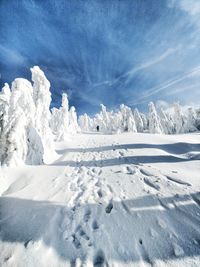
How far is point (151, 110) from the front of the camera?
47.2m

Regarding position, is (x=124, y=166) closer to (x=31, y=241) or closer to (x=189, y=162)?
(x=189, y=162)

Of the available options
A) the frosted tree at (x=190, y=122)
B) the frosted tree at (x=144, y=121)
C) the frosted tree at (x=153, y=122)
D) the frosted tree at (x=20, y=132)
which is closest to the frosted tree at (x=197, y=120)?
the frosted tree at (x=190, y=122)

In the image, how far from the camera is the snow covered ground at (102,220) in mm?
2787

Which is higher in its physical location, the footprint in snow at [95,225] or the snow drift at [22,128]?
the snow drift at [22,128]

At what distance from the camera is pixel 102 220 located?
374 centimetres

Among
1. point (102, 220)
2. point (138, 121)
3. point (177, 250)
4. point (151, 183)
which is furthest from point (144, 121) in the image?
point (177, 250)

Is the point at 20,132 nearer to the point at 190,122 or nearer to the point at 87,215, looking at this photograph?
the point at 87,215

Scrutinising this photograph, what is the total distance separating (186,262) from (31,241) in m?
2.97

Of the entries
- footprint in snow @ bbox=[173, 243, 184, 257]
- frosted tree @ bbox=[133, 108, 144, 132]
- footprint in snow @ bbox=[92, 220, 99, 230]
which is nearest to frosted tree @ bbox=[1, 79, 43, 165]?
footprint in snow @ bbox=[92, 220, 99, 230]

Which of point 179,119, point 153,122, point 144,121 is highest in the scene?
point 144,121

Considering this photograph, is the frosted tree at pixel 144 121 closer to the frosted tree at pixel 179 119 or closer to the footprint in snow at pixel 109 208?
the frosted tree at pixel 179 119

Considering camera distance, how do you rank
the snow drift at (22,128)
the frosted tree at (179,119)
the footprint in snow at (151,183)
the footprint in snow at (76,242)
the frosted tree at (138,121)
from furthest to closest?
the frosted tree at (138,121)
the frosted tree at (179,119)
the snow drift at (22,128)
the footprint in snow at (151,183)
the footprint in snow at (76,242)

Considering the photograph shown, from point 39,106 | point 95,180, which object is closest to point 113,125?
point 39,106

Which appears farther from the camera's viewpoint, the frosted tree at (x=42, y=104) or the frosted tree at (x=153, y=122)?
the frosted tree at (x=153, y=122)
